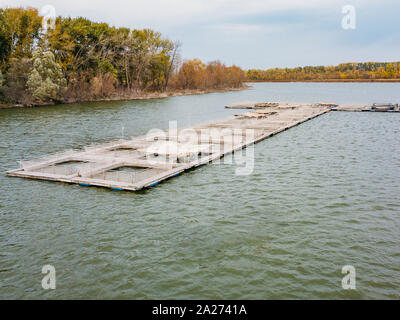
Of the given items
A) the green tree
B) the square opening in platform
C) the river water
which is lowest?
the river water

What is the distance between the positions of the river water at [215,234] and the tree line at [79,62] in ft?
152

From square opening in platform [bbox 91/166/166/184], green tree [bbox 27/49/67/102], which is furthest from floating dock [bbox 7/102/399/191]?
green tree [bbox 27/49/67/102]

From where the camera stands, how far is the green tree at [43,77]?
65.4m

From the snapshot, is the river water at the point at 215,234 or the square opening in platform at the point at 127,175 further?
the square opening in platform at the point at 127,175

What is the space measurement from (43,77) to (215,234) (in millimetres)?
62787

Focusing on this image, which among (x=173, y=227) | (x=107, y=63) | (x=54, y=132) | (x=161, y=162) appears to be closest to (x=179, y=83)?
(x=107, y=63)

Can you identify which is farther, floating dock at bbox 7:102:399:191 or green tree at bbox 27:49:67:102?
green tree at bbox 27:49:67:102

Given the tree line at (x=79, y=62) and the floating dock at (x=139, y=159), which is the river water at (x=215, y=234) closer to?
the floating dock at (x=139, y=159)

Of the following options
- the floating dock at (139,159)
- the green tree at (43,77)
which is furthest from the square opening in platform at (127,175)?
the green tree at (43,77)

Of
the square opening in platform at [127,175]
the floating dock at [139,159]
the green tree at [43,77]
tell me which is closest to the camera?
the square opening in platform at [127,175]

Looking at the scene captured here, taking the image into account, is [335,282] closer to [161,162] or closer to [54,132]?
[161,162]

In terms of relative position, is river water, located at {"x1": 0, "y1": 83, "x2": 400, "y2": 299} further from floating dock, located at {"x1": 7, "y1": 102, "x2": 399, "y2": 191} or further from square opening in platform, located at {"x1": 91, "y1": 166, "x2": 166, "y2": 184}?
square opening in platform, located at {"x1": 91, "y1": 166, "x2": 166, "y2": 184}

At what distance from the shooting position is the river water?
36.0 ft
